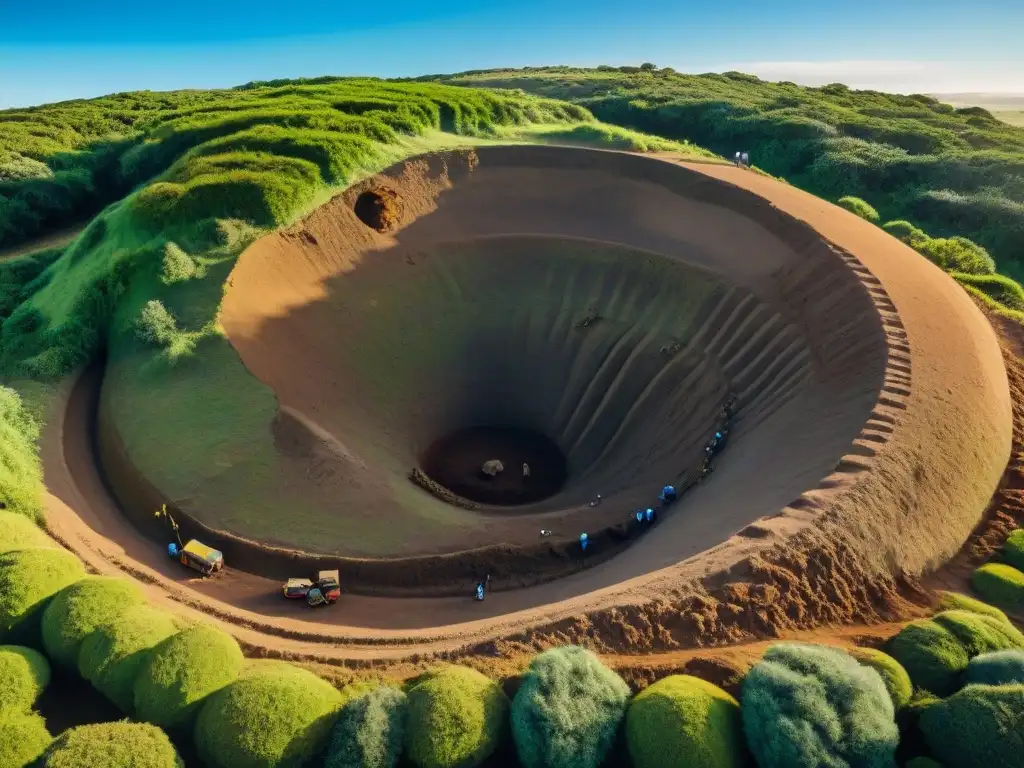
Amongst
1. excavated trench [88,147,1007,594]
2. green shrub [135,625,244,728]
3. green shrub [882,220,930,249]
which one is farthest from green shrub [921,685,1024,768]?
green shrub [882,220,930,249]

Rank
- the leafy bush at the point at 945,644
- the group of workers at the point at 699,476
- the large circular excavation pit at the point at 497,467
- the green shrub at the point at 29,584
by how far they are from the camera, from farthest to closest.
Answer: the large circular excavation pit at the point at 497,467 < the group of workers at the point at 699,476 < the green shrub at the point at 29,584 < the leafy bush at the point at 945,644

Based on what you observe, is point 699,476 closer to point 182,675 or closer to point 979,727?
point 979,727

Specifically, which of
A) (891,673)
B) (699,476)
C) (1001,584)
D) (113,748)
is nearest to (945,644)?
(891,673)

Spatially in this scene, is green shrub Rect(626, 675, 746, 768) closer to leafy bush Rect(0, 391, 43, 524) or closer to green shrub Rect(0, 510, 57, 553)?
green shrub Rect(0, 510, 57, 553)

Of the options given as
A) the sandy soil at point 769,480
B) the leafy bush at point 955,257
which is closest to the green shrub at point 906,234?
the leafy bush at point 955,257

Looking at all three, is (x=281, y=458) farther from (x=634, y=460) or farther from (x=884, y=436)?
(x=884, y=436)

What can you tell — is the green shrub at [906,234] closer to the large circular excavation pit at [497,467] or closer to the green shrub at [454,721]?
the large circular excavation pit at [497,467]
